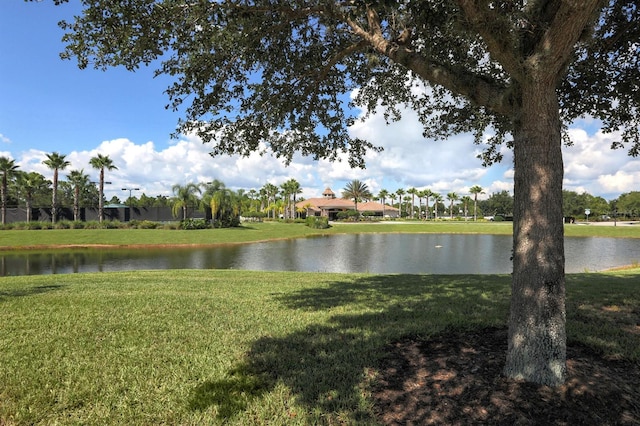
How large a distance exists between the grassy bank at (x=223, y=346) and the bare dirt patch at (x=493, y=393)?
27 cm

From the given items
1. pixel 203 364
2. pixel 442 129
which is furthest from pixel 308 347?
pixel 442 129

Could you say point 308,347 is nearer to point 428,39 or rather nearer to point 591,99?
point 428,39

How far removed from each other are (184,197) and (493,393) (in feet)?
163

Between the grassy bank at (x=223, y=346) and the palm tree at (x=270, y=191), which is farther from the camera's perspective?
the palm tree at (x=270, y=191)

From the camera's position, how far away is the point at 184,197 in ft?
159

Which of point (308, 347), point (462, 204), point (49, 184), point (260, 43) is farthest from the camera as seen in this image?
point (462, 204)

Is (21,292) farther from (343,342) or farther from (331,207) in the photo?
(331,207)

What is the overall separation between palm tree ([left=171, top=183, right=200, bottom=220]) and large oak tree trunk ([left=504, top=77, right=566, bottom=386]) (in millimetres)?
49357

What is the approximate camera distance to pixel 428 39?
617 centimetres

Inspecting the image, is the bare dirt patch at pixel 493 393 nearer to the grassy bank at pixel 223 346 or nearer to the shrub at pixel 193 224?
the grassy bank at pixel 223 346

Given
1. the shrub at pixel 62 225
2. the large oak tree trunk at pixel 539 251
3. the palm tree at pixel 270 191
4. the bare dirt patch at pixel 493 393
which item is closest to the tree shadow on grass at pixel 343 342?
the bare dirt patch at pixel 493 393

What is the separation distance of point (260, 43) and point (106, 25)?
93.1 inches

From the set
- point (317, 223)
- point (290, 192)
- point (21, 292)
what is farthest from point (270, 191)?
point (21, 292)

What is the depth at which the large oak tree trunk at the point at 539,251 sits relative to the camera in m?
3.19
